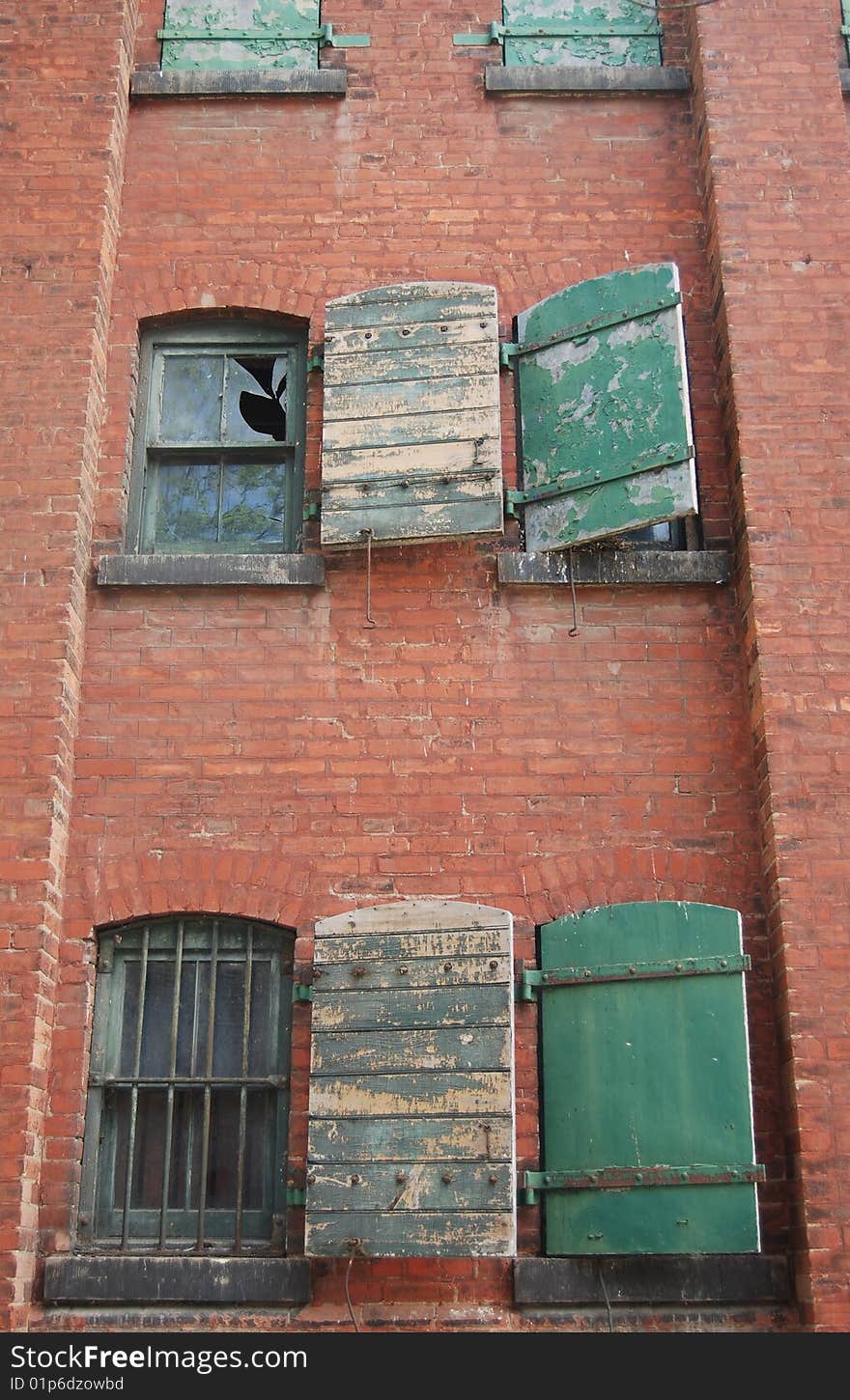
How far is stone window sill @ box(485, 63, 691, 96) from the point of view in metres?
7.95

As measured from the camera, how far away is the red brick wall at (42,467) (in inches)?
240

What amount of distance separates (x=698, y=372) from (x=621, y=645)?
1492 mm

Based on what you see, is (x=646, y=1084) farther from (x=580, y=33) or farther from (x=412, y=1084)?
(x=580, y=33)

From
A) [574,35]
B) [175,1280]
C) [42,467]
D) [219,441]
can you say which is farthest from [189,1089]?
[574,35]

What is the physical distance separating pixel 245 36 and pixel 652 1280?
6501 mm

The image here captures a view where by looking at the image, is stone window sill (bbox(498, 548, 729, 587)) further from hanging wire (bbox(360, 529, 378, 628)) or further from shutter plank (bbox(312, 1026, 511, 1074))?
shutter plank (bbox(312, 1026, 511, 1074))

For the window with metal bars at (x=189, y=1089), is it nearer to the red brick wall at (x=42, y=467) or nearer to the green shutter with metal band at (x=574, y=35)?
the red brick wall at (x=42, y=467)

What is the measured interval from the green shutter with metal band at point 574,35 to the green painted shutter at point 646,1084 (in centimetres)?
466

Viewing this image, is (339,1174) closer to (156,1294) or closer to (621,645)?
(156,1294)

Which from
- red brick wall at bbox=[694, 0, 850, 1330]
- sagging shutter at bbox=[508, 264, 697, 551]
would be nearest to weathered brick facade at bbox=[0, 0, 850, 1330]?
red brick wall at bbox=[694, 0, 850, 1330]

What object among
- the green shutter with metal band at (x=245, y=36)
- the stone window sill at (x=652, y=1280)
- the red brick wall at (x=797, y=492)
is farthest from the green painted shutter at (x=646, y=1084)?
the green shutter with metal band at (x=245, y=36)

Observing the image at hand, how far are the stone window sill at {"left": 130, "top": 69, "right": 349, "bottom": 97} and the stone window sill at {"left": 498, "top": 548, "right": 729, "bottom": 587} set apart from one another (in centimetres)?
285

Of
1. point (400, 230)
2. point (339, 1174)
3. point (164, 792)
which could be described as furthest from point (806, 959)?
point (400, 230)

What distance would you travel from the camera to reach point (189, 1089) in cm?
637
